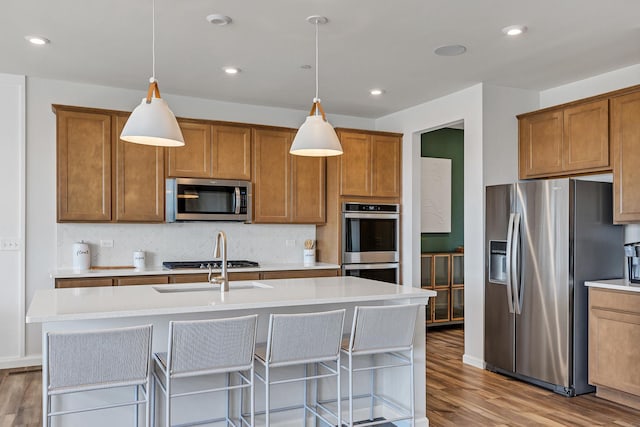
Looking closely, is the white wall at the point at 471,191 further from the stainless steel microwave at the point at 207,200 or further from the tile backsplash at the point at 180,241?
the stainless steel microwave at the point at 207,200

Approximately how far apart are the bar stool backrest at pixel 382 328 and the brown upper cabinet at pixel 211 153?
280 cm

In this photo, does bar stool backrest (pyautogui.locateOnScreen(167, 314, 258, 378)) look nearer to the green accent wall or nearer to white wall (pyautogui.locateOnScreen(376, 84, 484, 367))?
white wall (pyautogui.locateOnScreen(376, 84, 484, 367))

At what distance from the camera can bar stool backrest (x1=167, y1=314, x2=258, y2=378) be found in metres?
2.37

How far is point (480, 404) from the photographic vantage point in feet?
12.2

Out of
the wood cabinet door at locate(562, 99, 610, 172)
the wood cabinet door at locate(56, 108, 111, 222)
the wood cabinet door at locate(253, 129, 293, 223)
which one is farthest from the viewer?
the wood cabinet door at locate(253, 129, 293, 223)

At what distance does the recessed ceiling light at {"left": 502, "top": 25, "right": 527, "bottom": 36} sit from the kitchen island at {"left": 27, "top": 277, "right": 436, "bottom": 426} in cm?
184

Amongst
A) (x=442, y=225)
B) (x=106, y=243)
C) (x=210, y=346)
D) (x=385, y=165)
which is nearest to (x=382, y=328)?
(x=210, y=346)

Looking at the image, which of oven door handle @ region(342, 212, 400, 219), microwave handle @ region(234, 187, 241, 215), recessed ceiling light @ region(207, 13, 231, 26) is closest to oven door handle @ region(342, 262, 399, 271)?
oven door handle @ region(342, 212, 400, 219)

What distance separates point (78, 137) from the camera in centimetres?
458

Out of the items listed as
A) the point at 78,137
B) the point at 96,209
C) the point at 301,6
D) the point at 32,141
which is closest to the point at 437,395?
the point at 301,6

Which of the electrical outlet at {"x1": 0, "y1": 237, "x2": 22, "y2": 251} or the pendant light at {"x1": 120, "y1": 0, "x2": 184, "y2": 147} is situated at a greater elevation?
the pendant light at {"x1": 120, "y1": 0, "x2": 184, "y2": 147}

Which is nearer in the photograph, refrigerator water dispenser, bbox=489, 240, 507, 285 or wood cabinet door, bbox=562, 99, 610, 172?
wood cabinet door, bbox=562, 99, 610, 172

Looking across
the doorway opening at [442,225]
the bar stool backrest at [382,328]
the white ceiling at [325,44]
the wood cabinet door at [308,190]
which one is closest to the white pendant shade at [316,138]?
the white ceiling at [325,44]

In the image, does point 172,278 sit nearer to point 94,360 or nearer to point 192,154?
point 192,154
